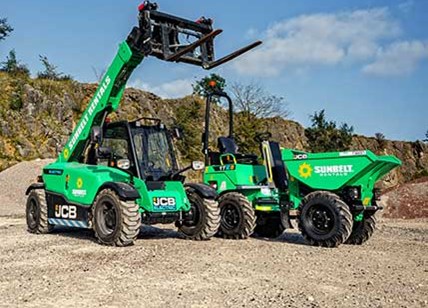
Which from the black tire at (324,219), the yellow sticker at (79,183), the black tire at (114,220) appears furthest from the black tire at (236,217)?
the yellow sticker at (79,183)

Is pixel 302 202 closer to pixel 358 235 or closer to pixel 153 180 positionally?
pixel 358 235

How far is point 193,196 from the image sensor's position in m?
10.4

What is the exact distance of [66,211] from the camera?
1055 centimetres

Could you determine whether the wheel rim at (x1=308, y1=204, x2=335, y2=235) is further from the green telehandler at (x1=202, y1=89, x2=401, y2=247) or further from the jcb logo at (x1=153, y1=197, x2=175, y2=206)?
the jcb logo at (x1=153, y1=197, x2=175, y2=206)

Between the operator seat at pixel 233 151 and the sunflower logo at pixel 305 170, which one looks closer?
the sunflower logo at pixel 305 170

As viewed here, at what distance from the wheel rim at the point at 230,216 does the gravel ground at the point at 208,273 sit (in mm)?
527

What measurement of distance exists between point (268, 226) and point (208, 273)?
471 cm

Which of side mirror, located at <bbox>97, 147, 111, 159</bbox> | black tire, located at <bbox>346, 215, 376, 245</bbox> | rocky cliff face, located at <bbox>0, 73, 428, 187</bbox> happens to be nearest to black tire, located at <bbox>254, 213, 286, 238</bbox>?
black tire, located at <bbox>346, 215, 376, 245</bbox>

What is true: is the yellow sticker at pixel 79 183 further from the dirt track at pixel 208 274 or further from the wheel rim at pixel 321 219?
the wheel rim at pixel 321 219

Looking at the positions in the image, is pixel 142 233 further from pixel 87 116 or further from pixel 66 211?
pixel 87 116

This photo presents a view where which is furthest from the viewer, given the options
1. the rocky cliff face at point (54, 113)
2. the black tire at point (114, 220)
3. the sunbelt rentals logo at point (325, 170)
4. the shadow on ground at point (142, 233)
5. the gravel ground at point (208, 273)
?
the rocky cliff face at point (54, 113)

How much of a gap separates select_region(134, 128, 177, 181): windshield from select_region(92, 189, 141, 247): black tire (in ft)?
2.66

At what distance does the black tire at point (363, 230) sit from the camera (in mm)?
10227

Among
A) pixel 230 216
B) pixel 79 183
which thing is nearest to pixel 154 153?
pixel 79 183
